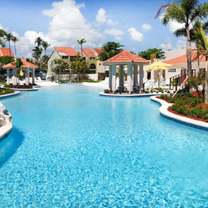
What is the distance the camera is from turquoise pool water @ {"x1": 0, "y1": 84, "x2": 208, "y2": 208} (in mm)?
4234

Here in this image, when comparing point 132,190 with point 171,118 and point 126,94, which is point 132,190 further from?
point 126,94

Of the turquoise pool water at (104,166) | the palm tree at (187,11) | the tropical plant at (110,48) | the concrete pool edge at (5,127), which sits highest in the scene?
the tropical plant at (110,48)

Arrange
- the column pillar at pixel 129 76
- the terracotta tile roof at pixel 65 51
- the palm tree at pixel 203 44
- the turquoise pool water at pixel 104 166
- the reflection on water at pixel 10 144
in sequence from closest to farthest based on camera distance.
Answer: the turquoise pool water at pixel 104 166 < the reflection on water at pixel 10 144 < the palm tree at pixel 203 44 < the column pillar at pixel 129 76 < the terracotta tile roof at pixel 65 51

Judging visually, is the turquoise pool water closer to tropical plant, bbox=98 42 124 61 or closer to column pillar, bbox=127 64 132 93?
column pillar, bbox=127 64 132 93

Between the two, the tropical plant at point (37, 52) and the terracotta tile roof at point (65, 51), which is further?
the tropical plant at point (37, 52)

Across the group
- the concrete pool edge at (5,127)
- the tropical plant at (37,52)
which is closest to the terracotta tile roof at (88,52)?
the tropical plant at (37,52)

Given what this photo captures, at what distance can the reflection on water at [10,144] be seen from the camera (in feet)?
20.9

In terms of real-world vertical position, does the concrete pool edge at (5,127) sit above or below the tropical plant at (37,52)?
below

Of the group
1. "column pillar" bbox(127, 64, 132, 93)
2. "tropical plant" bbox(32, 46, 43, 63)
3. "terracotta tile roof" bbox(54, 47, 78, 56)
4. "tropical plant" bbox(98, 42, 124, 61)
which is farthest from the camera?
"tropical plant" bbox(32, 46, 43, 63)

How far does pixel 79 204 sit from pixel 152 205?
4.20 ft

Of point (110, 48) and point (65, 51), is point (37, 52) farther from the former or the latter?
point (110, 48)

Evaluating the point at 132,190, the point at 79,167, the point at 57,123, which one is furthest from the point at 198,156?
the point at 57,123

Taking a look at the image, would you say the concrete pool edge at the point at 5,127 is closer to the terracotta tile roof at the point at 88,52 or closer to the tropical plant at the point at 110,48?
the tropical plant at the point at 110,48

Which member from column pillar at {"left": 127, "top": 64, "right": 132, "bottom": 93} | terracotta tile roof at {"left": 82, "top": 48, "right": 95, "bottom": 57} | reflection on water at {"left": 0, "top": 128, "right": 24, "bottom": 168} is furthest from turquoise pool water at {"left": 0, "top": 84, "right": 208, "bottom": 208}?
terracotta tile roof at {"left": 82, "top": 48, "right": 95, "bottom": 57}
